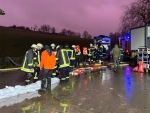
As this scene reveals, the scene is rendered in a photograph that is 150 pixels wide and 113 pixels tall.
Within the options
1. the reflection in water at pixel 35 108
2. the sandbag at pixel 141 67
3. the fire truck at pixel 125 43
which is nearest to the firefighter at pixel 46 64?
the reflection in water at pixel 35 108

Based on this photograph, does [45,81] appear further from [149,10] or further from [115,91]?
[149,10]

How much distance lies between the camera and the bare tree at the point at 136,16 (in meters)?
25.5

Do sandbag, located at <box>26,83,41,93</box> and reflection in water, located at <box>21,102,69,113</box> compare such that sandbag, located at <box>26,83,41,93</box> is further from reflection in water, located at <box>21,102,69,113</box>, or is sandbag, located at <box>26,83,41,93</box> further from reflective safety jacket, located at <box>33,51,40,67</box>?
reflection in water, located at <box>21,102,69,113</box>

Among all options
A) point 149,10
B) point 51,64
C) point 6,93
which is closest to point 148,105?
point 51,64

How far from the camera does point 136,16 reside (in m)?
26.6

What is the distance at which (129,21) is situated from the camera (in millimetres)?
27219

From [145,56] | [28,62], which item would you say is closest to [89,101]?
[28,62]

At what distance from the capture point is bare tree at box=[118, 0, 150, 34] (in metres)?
25.5

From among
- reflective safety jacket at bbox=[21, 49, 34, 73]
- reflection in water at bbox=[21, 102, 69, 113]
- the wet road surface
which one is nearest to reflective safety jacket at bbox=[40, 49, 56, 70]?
reflective safety jacket at bbox=[21, 49, 34, 73]

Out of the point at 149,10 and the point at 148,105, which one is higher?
the point at 149,10

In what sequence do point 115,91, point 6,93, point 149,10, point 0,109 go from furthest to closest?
point 149,10 → point 115,91 → point 6,93 → point 0,109

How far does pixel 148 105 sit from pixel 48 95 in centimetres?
320

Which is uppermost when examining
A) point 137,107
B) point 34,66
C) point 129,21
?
point 129,21

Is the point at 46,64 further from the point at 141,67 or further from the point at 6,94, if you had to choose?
the point at 141,67
